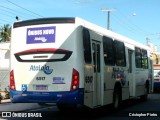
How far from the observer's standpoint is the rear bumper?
1164cm

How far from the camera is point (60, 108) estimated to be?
51.6ft

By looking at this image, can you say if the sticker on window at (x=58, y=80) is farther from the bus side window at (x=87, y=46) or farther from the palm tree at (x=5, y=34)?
the palm tree at (x=5, y=34)

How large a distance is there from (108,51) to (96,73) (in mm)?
1761

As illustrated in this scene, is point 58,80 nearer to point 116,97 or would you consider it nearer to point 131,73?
point 116,97

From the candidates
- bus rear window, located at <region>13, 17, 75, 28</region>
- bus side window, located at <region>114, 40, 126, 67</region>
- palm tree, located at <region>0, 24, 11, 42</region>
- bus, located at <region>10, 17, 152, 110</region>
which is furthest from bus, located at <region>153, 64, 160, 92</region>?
palm tree, located at <region>0, 24, 11, 42</region>

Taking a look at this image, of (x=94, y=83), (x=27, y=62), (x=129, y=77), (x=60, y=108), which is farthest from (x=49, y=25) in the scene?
(x=129, y=77)

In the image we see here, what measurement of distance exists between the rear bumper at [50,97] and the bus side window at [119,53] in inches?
185

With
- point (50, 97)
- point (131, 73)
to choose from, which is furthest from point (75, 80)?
point (131, 73)

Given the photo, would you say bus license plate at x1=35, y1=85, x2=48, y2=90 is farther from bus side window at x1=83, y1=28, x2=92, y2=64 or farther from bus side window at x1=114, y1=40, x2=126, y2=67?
bus side window at x1=114, y1=40, x2=126, y2=67

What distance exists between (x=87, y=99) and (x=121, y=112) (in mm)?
3978

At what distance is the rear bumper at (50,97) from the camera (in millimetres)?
11641

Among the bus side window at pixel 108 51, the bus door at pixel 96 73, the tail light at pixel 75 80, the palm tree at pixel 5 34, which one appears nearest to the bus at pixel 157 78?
the bus side window at pixel 108 51

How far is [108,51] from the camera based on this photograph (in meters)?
14.8

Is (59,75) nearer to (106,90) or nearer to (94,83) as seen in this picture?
(94,83)
